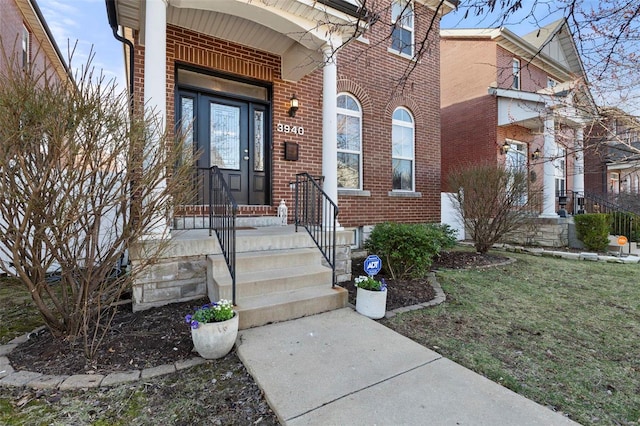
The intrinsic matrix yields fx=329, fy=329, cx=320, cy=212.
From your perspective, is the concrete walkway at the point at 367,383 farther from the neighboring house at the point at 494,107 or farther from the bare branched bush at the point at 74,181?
the neighboring house at the point at 494,107

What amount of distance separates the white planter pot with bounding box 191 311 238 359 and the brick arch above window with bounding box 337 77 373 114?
581 cm

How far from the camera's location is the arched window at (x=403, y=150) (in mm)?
8039

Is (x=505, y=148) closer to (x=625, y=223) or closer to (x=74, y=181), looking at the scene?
(x=625, y=223)

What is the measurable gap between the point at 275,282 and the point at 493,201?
210 inches

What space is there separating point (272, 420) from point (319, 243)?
269cm

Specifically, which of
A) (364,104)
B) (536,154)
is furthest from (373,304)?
(536,154)

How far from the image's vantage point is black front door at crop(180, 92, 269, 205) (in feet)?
18.3

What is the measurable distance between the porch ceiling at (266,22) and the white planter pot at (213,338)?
3.29 metres

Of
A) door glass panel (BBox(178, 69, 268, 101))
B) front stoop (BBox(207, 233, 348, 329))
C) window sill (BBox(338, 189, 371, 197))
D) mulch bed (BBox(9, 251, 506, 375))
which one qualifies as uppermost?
door glass panel (BBox(178, 69, 268, 101))

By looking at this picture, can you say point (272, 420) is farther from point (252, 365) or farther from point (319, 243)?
point (319, 243)

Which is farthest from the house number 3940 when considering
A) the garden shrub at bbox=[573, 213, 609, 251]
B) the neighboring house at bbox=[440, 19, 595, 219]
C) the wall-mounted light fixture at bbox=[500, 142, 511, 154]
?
the garden shrub at bbox=[573, 213, 609, 251]

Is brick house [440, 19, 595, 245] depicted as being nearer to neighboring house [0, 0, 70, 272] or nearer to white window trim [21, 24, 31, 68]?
neighboring house [0, 0, 70, 272]

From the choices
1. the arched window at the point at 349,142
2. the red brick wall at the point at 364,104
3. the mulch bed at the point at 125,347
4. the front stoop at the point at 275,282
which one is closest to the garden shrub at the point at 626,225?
the red brick wall at the point at 364,104

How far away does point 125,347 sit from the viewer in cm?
280
